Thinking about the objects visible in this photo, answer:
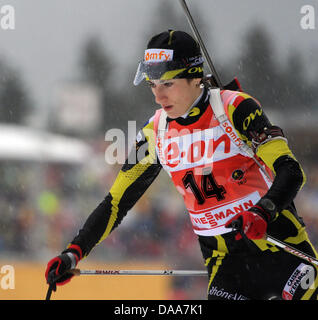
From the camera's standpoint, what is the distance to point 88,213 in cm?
1225

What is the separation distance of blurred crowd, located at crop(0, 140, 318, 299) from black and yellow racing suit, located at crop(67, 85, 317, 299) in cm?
439

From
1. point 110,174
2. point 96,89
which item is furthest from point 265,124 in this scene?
point 96,89

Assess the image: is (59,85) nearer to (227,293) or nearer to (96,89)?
(96,89)

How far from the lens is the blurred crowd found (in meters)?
9.79

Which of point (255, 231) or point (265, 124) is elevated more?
point (265, 124)

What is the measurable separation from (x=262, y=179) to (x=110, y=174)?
9.89 meters

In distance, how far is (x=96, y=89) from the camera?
21688 millimetres

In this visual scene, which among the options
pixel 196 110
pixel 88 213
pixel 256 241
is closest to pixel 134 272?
pixel 256 241

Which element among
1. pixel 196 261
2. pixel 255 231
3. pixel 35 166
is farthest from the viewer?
pixel 35 166

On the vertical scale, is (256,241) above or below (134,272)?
above

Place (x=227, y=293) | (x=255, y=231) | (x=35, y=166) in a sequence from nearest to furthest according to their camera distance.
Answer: (x=255, y=231)
(x=227, y=293)
(x=35, y=166)

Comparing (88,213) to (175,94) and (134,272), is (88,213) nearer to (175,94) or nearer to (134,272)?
(134,272)

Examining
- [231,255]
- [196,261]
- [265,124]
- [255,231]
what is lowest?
[196,261]

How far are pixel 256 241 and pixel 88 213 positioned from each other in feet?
31.1
